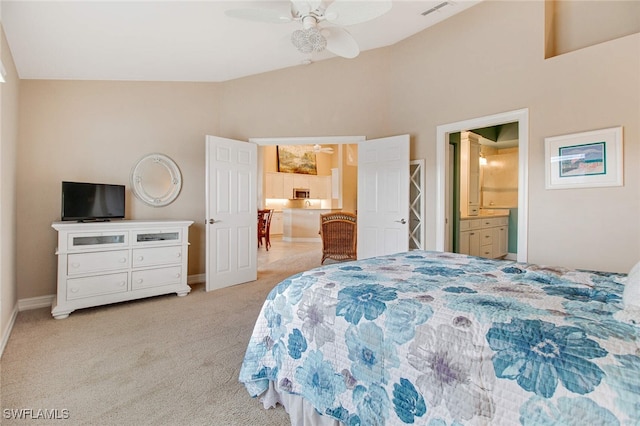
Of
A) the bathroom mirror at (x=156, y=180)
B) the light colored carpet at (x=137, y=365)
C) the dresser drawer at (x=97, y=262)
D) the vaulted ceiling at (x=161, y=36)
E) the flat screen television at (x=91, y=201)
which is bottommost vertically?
the light colored carpet at (x=137, y=365)

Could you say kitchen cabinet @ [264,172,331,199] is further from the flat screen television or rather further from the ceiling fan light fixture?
the ceiling fan light fixture

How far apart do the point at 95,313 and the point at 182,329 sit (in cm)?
113

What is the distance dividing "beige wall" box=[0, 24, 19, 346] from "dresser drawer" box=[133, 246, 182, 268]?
990mm

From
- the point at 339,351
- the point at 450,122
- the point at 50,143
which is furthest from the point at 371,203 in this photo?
the point at 50,143

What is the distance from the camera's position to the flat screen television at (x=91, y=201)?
3.11m

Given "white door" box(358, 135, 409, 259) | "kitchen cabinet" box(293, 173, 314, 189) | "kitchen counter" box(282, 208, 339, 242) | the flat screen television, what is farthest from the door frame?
"kitchen cabinet" box(293, 173, 314, 189)

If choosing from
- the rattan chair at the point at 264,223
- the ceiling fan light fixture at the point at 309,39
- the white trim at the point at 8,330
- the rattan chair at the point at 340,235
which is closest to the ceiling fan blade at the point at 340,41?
the ceiling fan light fixture at the point at 309,39

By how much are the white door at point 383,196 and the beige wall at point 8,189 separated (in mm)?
3550

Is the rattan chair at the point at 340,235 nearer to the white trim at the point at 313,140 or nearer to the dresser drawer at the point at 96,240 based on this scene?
the white trim at the point at 313,140

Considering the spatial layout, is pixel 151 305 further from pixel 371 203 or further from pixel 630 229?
pixel 630 229

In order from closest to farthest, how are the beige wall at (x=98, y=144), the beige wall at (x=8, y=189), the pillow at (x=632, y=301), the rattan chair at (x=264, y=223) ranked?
the pillow at (x=632, y=301)
the beige wall at (x=8, y=189)
the beige wall at (x=98, y=144)
the rattan chair at (x=264, y=223)

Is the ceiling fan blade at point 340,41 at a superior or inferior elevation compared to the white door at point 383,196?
superior

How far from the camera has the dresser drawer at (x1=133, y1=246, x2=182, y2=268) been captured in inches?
132

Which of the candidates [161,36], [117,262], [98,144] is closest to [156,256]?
[117,262]
